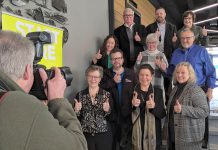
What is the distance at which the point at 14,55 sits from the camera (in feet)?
3.17

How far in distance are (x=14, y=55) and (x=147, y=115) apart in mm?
2053

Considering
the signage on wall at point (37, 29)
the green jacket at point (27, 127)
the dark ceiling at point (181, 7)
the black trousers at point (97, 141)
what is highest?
the dark ceiling at point (181, 7)

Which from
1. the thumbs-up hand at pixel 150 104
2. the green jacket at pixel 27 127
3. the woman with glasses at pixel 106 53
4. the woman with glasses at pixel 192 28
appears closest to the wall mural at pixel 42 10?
the woman with glasses at pixel 106 53

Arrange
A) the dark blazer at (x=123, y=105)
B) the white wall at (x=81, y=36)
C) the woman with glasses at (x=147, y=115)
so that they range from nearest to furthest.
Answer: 1. the woman with glasses at (x=147, y=115)
2. the dark blazer at (x=123, y=105)
3. the white wall at (x=81, y=36)

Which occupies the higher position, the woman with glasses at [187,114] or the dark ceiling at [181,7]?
the dark ceiling at [181,7]

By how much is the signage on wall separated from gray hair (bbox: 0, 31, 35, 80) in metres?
0.91

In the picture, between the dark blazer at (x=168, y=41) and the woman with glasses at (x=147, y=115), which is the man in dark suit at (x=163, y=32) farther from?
the woman with glasses at (x=147, y=115)

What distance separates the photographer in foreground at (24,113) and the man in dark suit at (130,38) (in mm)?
2856

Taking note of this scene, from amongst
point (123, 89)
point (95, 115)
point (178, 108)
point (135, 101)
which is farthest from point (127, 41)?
→ point (178, 108)

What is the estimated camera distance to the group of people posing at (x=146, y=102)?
106 inches

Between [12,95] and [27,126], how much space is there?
10 centimetres

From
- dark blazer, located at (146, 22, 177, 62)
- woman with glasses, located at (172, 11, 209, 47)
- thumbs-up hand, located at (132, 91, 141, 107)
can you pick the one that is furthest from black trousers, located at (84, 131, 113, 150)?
woman with glasses, located at (172, 11, 209, 47)

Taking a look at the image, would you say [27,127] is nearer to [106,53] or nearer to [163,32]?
[106,53]

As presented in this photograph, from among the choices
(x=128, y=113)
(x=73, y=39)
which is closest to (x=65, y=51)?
(x=73, y=39)
